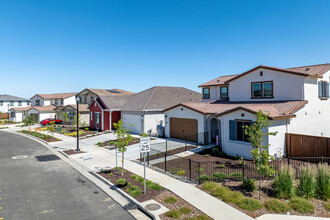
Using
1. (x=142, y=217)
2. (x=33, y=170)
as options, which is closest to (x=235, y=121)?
(x=142, y=217)

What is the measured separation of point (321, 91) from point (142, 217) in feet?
64.5

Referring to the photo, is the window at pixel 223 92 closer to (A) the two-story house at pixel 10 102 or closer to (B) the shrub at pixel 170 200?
(B) the shrub at pixel 170 200

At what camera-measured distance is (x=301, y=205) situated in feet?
27.1

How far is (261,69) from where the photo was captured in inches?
774

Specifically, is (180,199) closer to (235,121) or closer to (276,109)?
(235,121)

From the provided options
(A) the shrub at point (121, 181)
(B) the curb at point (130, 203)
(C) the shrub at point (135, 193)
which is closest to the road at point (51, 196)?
(B) the curb at point (130, 203)

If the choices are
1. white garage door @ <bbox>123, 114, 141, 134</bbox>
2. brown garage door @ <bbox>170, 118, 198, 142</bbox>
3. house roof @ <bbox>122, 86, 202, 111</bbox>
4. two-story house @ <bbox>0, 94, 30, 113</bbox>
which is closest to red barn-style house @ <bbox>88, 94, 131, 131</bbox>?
house roof @ <bbox>122, 86, 202, 111</bbox>

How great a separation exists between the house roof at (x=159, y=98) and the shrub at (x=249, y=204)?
19539mm

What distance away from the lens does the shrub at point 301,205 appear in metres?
8.00

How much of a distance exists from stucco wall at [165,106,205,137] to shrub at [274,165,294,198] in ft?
35.5

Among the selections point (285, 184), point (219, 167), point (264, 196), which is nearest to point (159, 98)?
point (219, 167)

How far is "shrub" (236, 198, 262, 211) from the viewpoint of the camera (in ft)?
27.1

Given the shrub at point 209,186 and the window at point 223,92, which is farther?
the window at point 223,92

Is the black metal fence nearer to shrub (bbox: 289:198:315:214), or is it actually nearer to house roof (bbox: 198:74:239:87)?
shrub (bbox: 289:198:315:214)
